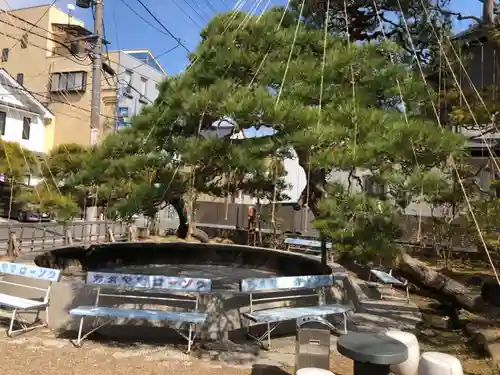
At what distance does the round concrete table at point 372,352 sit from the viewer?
10.4 ft

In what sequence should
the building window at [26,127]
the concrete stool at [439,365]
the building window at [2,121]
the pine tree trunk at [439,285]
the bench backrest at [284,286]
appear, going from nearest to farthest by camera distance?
1. the concrete stool at [439,365]
2. the bench backrest at [284,286]
3. the pine tree trunk at [439,285]
4. the building window at [2,121]
5. the building window at [26,127]

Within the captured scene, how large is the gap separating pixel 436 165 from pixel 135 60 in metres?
26.7

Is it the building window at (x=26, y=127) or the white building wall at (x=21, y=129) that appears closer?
the white building wall at (x=21, y=129)

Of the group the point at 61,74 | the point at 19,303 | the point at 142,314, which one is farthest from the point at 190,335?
the point at 61,74

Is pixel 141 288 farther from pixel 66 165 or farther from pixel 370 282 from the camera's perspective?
pixel 370 282

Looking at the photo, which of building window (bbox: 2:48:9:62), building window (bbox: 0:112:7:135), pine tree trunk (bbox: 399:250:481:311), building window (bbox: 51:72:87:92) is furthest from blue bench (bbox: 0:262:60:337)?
building window (bbox: 2:48:9:62)

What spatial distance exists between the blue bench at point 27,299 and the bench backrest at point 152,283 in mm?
546

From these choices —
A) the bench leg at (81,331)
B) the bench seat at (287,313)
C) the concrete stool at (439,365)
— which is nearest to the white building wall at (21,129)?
the bench leg at (81,331)

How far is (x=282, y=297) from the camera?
5.70 m

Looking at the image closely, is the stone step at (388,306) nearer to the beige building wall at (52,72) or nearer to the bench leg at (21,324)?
the bench leg at (21,324)

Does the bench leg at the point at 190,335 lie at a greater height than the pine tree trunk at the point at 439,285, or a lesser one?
lesser

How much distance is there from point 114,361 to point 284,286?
6.53 feet

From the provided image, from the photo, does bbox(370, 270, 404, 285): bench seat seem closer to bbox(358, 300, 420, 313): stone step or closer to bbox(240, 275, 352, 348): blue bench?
bbox(358, 300, 420, 313): stone step

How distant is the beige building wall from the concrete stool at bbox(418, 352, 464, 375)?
25.3m
